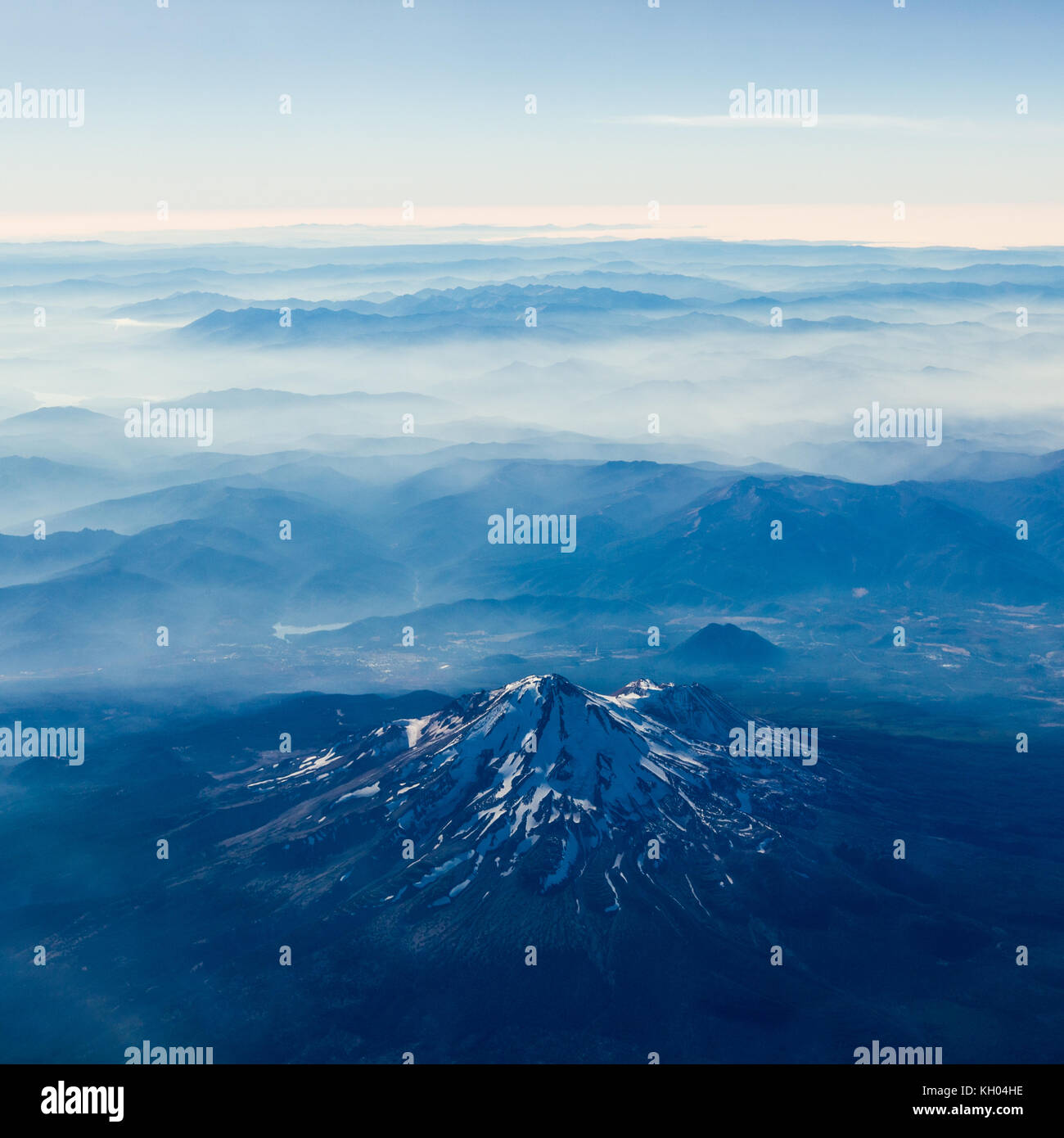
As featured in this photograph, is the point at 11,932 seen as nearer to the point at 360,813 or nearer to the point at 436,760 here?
the point at 360,813

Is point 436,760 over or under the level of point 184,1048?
over

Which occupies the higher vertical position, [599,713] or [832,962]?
[599,713]

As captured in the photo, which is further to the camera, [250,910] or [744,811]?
[744,811]

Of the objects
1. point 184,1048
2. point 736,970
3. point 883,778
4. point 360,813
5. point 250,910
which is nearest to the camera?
point 184,1048

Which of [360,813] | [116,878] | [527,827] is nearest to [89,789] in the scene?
[116,878]

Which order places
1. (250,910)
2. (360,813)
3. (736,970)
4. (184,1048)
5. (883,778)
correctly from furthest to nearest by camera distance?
(883,778) < (360,813) < (250,910) < (736,970) < (184,1048)

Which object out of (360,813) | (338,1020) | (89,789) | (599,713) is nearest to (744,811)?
(599,713)

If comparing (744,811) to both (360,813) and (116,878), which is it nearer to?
(360,813)

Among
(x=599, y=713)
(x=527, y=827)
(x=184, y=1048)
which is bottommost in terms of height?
(x=184, y=1048)

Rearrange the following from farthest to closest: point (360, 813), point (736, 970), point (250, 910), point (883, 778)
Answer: point (883, 778), point (360, 813), point (250, 910), point (736, 970)
